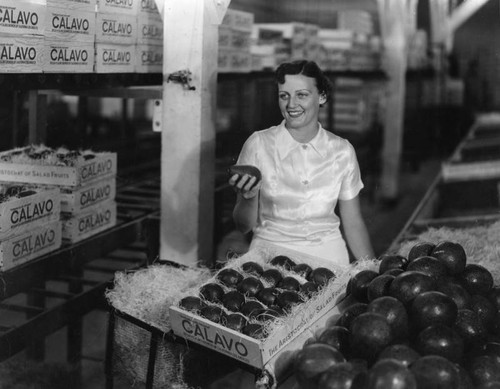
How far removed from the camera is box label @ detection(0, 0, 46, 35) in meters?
2.82

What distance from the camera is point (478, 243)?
10.8 ft

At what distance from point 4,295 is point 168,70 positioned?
1341 millimetres

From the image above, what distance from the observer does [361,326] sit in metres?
1.91

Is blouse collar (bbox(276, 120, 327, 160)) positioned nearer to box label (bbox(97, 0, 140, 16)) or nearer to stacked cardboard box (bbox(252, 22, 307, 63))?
box label (bbox(97, 0, 140, 16))

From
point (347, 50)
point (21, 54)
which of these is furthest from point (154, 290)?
point (347, 50)

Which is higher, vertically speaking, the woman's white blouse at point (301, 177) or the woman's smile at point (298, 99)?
the woman's smile at point (298, 99)

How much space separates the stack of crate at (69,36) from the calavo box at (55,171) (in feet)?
1.71

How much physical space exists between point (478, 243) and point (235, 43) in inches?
84.4

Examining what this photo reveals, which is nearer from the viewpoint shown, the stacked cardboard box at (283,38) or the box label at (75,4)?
the box label at (75,4)

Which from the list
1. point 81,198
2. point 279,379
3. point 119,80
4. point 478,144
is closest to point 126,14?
point 119,80

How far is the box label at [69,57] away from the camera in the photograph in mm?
3084

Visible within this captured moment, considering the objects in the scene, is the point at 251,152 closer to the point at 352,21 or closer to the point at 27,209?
the point at 27,209

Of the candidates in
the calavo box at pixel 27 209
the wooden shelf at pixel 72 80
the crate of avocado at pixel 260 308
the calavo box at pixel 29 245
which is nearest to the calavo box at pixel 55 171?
the calavo box at pixel 27 209

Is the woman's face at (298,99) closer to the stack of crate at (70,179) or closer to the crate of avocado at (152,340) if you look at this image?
the crate of avocado at (152,340)
